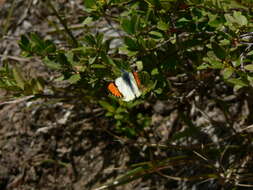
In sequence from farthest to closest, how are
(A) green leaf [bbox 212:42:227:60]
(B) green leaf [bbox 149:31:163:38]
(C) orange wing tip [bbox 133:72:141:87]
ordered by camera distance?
1. (B) green leaf [bbox 149:31:163:38]
2. (C) orange wing tip [bbox 133:72:141:87]
3. (A) green leaf [bbox 212:42:227:60]

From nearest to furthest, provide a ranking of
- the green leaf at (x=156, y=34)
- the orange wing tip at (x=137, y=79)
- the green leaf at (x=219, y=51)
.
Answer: the green leaf at (x=219, y=51), the orange wing tip at (x=137, y=79), the green leaf at (x=156, y=34)

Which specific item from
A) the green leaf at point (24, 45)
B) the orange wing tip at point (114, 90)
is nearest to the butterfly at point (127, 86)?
the orange wing tip at point (114, 90)

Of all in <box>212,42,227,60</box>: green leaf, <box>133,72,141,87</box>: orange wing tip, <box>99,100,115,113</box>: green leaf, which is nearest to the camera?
<box>212,42,227,60</box>: green leaf

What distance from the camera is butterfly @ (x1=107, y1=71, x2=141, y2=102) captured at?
1.63 metres

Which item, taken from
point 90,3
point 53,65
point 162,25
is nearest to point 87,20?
point 90,3

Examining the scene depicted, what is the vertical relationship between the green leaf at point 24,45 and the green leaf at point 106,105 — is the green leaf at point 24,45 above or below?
above

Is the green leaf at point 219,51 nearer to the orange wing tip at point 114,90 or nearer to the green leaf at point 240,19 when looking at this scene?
the green leaf at point 240,19

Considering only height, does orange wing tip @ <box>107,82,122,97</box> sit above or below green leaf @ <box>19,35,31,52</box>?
below

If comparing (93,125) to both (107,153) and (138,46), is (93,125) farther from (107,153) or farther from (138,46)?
(138,46)

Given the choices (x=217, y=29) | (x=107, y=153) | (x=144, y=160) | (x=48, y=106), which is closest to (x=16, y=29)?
(x=48, y=106)

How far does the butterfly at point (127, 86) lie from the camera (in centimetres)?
163

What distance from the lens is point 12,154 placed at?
8.83 ft

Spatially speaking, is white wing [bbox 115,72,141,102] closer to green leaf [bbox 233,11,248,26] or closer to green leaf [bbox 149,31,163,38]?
green leaf [bbox 149,31,163,38]

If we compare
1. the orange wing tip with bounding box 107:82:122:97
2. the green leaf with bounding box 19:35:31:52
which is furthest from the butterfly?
the green leaf with bounding box 19:35:31:52
